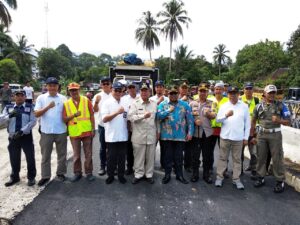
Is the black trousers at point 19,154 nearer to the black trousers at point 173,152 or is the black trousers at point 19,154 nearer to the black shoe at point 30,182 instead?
the black shoe at point 30,182

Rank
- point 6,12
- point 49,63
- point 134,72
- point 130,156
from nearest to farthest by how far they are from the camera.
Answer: point 130,156 < point 134,72 < point 6,12 < point 49,63

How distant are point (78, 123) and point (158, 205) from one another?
2.00 meters

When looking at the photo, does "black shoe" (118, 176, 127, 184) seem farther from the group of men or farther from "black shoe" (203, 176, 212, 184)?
"black shoe" (203, 176, 212, 184)

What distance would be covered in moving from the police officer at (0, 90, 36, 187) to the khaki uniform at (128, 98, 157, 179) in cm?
176

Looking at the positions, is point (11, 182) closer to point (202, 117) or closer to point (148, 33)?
point (202, 117)

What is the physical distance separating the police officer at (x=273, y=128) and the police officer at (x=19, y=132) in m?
4.02

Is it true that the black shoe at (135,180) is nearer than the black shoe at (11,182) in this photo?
No

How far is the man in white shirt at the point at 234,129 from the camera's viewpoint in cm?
451

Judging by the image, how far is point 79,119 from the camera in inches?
183

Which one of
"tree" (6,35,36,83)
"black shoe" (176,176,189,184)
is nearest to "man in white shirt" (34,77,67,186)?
"black shoe" (176,176,189,184)

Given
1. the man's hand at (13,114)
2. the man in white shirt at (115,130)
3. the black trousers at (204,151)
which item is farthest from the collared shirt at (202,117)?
the man's hand at (13,114)

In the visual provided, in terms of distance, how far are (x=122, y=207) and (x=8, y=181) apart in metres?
2.20

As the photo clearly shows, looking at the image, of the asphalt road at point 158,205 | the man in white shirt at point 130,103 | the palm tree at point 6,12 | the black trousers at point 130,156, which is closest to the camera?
the asphalt road at point 158,205

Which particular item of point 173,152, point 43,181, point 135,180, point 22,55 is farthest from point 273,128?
point 22,55
